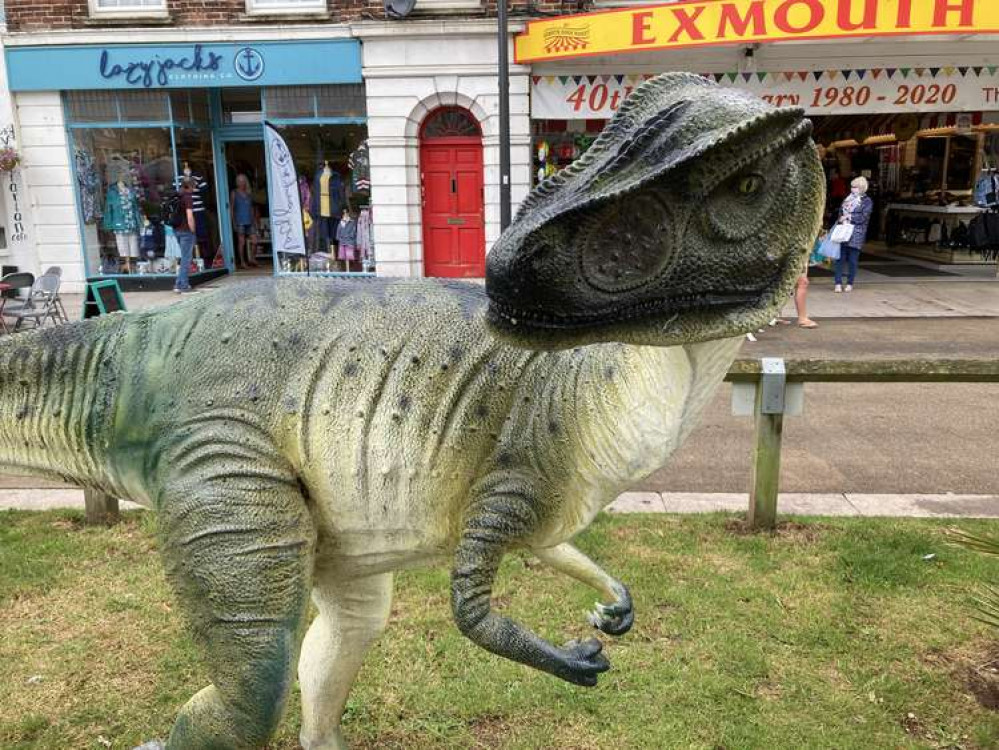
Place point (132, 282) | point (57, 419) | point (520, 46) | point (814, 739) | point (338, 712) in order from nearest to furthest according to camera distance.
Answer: point (57, 419), point (338, 712), point (814, 739), point (520, 46), point (132, 282)

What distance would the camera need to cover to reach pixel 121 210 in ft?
44.5

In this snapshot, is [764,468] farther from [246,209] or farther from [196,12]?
[246,209]

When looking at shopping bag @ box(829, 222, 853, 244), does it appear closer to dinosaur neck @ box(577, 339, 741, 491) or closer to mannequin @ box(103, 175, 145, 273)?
mannequin @ box(103, 175, 145, 273)

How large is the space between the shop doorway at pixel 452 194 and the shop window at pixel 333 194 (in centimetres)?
97

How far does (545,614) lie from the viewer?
3.52 metres

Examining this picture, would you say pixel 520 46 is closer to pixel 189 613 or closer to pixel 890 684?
pixel 890 684

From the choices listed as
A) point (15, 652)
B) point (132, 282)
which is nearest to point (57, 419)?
point (15, 652)

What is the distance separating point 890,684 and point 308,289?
2.57m

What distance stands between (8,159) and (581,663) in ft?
45.3

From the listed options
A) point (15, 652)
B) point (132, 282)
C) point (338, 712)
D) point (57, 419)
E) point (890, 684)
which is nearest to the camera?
point (57, 419)

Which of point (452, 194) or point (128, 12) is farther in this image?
point (452, 194)

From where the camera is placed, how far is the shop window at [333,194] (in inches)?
530

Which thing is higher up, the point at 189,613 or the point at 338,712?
the point at 189,613

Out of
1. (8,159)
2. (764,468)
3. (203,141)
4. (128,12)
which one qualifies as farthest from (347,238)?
(764,468)
